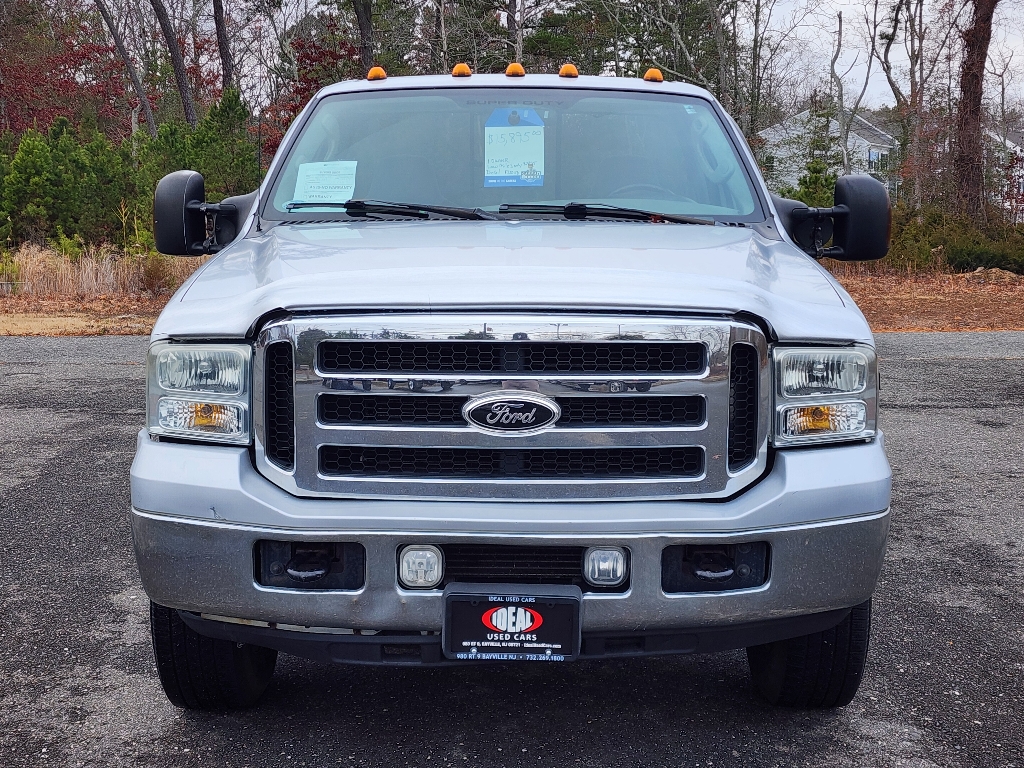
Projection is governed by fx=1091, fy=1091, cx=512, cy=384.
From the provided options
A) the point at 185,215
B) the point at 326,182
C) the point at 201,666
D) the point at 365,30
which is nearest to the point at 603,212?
the point at 326,182

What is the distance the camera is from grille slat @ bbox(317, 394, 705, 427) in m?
2.49

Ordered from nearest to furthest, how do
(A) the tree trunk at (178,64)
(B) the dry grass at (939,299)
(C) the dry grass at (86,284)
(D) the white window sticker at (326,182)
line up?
(D) the white window sticker at (326,182) → (B) the dry grass at (939,299) → (C) the dry grass at (86,284) → (A) the tree trunk at (178,64)

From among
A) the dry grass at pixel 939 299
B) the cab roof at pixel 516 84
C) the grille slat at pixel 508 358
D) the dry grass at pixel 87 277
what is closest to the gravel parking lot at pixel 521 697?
the grille slat at pixel 508 358

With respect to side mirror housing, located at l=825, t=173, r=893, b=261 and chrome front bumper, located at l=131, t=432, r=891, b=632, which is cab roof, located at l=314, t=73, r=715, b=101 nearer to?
side mirror housing, located at l=825, t=173, r=893, b=261

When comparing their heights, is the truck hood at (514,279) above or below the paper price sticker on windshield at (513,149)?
below

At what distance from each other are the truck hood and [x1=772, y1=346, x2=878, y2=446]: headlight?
0.16ft

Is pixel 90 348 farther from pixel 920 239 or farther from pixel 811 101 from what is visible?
pixel 811 101

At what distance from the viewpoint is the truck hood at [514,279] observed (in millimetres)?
2480

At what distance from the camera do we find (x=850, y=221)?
12.0ft

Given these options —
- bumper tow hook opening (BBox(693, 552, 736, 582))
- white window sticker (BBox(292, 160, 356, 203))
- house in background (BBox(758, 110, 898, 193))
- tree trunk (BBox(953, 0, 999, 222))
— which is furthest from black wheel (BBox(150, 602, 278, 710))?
house in background (BBox(758, 110, 898, 193))

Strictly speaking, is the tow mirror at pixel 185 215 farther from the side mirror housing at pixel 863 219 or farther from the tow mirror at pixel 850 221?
the side mirror housing at pixel 863 219

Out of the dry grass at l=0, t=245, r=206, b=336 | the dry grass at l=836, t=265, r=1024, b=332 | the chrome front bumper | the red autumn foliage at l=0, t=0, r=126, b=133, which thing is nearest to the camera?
the chrome front bumper

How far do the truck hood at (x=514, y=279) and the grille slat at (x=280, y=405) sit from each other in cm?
10

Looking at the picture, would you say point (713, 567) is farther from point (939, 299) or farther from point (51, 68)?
point (51, 68)
